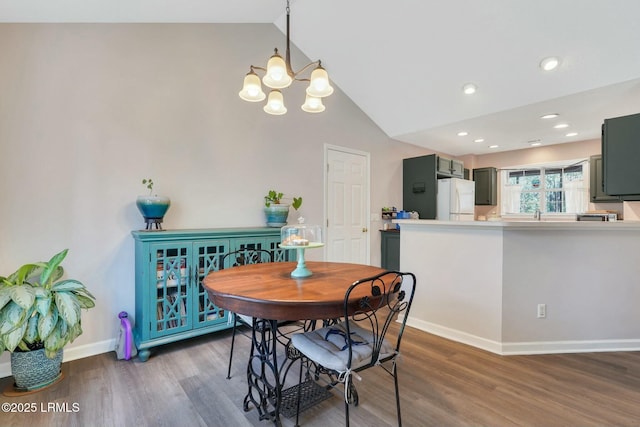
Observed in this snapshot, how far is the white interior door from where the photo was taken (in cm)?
414

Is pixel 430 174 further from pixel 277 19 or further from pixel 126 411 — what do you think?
pixel 126 411

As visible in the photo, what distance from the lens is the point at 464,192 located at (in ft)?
15.9

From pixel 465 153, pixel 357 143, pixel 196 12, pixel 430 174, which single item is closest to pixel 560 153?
pixel 465 153

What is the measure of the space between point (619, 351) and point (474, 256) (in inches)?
56.5

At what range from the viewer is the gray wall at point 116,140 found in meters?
2.24

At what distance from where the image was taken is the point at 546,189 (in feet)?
18.2

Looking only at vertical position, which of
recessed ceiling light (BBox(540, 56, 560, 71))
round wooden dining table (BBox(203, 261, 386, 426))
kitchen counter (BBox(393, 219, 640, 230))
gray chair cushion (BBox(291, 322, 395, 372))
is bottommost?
gray chair cushion (BBox(291, 322, 395, 372))

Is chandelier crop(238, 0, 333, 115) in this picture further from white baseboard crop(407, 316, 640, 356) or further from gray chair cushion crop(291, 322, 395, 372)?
white baseboard crop(407, 316, 640, 356)

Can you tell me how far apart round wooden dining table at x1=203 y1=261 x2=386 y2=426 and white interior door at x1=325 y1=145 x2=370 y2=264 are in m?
2.02

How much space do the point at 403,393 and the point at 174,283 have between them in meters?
1.95

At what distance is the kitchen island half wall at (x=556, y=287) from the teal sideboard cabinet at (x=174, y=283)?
2314mm

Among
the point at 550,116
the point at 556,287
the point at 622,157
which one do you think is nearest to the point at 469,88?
the point at 550,116

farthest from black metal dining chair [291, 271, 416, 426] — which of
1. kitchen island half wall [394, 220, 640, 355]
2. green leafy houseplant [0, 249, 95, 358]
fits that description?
green leafy houseplant [0, 249, 95, 358]

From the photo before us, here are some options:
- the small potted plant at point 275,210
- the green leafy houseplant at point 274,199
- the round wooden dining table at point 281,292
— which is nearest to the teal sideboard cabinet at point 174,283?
the small potted plant at point 275,210
